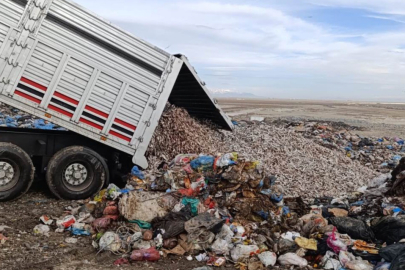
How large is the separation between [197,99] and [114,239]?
3.92 meters

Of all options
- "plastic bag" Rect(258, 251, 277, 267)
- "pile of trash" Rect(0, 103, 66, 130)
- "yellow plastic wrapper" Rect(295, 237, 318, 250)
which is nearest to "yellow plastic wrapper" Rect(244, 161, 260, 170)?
"yellow plastic wrapper" Rect(295, 237, 318, 250)

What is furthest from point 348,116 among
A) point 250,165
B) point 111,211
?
point 111,211

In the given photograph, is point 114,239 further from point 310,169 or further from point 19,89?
point 310,169

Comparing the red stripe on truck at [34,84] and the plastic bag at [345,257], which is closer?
the plastic bag at [345,257]

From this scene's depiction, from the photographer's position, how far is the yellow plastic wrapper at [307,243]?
525 cm

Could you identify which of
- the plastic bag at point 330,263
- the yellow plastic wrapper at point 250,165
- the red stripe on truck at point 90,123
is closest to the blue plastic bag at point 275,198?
the yellow plastic wrapper at point 250,165

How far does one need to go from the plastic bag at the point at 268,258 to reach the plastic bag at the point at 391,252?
1197mm

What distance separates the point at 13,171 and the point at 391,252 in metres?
5.34

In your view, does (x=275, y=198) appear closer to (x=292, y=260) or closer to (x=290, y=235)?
(x=290, y=235)

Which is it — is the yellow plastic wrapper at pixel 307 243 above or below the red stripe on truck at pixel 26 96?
below

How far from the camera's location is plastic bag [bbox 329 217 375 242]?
561 cm

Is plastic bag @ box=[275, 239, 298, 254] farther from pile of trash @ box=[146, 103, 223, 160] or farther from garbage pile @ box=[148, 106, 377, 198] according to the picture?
pile of trash @ box=[146, 103, 223, 160]

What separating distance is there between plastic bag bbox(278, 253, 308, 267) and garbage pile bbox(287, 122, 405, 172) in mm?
7278

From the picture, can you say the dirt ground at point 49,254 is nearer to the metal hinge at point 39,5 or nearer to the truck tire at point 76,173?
the truck tire at point 76,173
